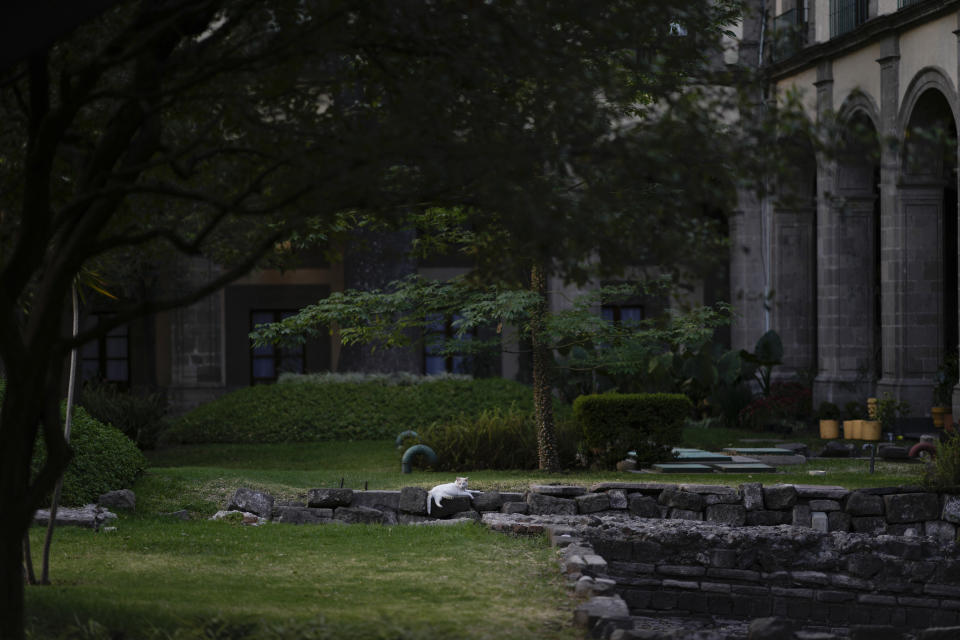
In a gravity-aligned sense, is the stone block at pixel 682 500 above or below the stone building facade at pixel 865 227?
below

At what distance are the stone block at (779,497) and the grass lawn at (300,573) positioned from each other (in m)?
1.28

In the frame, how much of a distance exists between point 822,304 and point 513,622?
17662 millimetres

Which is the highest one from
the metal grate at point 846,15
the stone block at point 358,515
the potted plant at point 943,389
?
the metal grate at point 846,15

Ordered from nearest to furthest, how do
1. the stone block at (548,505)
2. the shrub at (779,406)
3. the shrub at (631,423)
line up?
1. the stone block at (548,505)
2. the shrub at (631,423)
3. the shrub at (779,406)

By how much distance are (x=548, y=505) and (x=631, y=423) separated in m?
3.08

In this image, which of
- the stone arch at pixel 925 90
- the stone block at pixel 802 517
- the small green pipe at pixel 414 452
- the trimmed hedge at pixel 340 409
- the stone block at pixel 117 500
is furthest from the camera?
the trimmed hedge at pixel 340 409

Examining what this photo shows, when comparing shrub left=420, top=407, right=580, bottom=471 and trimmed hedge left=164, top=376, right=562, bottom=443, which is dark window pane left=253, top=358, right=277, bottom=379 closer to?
trimmed hedge left=164, top=376, right=562, bottom=443

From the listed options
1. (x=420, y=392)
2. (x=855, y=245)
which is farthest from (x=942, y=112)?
(x=420, y=392)

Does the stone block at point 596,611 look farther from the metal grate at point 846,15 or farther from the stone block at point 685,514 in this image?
the metal grate at point 846,15

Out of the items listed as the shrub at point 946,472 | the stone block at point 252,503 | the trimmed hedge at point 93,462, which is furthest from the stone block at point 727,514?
the trimmed hedge at point 93,462

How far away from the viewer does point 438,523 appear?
11883 mm

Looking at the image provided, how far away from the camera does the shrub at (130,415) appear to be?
1927 centimetres

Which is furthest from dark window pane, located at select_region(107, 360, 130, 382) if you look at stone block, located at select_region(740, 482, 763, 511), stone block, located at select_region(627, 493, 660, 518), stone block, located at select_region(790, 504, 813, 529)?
stone block, located at select_region(790, 504, 813, 529)

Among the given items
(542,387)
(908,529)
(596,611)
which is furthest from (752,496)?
(596,611)
